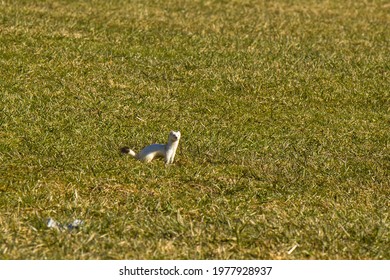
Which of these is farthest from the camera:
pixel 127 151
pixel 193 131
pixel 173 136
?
pixel 193 131

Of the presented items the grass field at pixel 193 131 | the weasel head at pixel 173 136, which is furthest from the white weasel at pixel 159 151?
the grass field at pixel 193 131

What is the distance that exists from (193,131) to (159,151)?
213 centimetres

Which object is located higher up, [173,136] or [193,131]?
[173,136]

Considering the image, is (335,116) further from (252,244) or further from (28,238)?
(28,238)

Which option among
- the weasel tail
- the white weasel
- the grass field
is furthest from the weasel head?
the weasel tail

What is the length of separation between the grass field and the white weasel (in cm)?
17

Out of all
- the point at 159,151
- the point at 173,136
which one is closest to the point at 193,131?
the point at 159,151

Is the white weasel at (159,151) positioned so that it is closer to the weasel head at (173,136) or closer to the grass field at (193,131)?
the weasel head at (173,136)

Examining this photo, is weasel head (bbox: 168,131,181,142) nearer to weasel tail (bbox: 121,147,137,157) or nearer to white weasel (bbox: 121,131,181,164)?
Answer: white weasel (bbox: 121,131,181,164)

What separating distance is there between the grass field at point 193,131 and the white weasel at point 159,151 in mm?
169

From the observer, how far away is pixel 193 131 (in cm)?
1255

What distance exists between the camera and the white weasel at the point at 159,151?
10.4m

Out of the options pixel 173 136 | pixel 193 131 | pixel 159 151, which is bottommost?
pixel 193 131

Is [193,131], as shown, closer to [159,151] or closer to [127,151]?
[159,151]
